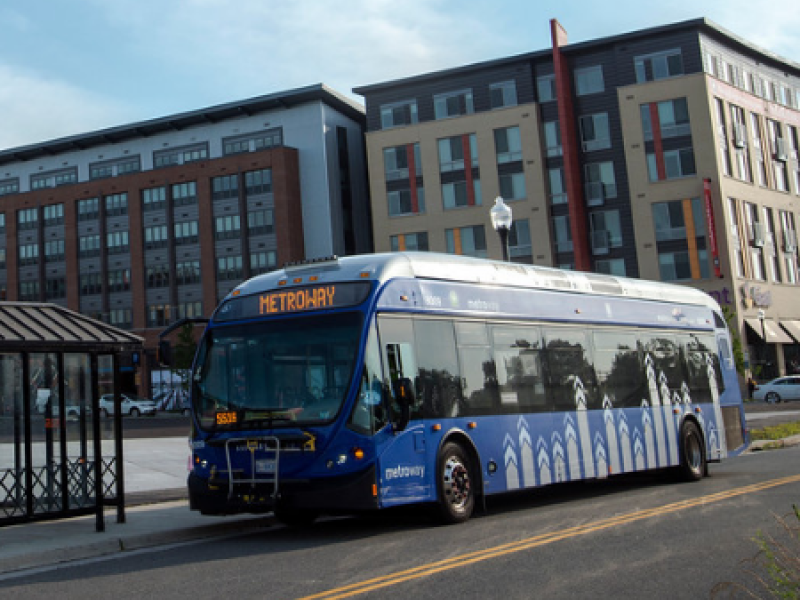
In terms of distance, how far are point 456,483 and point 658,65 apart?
5436 centimetres

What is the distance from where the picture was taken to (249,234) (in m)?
74.7

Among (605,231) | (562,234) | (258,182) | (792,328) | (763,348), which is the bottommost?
(763,348)

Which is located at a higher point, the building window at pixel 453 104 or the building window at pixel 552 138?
the building window at pixel 453 104

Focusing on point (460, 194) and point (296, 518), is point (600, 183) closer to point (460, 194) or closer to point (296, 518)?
point (460, 194)

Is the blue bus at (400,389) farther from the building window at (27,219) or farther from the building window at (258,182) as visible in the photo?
the building window at (27,219)

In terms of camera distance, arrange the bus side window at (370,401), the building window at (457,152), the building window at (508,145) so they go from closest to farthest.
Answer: the bus side window at (370,401) < the building window at (508,145) < the building window at (457,152)

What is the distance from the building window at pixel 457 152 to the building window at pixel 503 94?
2.71 meters

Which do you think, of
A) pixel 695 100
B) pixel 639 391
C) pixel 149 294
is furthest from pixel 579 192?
pixel 639 391

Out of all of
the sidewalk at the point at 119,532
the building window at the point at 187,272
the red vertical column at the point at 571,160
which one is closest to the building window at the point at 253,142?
the building window at the point at 187,272

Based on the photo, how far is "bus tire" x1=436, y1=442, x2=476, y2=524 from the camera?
1092cm

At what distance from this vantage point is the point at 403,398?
10414 mm

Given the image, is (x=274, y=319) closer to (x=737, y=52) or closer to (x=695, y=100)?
(x=695, y=100)

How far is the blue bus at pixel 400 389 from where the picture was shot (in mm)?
10367

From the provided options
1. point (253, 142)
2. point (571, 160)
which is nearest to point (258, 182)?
point (253, 142)
